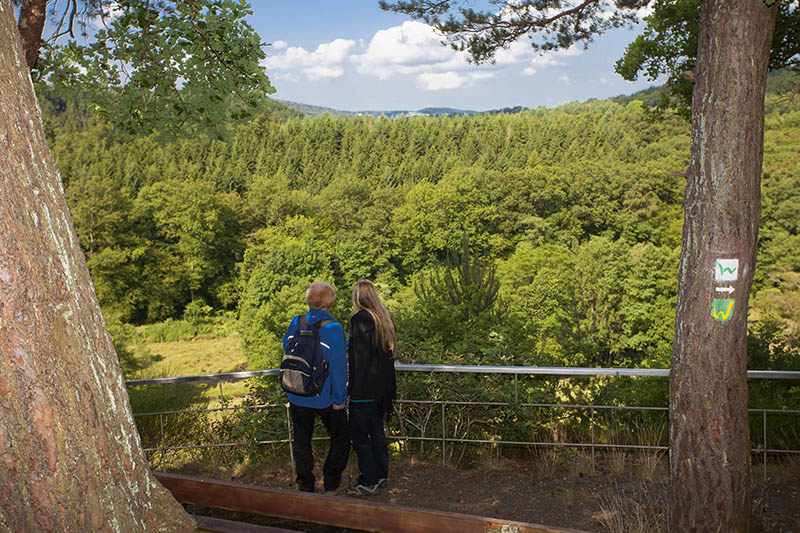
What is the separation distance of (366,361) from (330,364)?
0.22 m

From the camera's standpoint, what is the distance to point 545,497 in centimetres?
405

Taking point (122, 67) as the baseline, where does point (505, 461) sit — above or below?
below

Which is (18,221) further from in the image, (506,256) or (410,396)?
(506,256)

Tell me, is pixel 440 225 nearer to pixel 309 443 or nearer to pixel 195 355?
pixel 195 355

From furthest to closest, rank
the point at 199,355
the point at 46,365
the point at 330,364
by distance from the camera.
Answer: the point at 199,355, the point at 330,364, the point at 46,365

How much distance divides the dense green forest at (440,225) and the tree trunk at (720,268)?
819 cm

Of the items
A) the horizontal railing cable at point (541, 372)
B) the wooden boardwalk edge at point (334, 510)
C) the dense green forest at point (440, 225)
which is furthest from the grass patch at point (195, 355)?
the wooden boardwalk edge at point (334, 510)

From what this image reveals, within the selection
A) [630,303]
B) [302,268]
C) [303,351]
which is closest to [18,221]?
[303,351]

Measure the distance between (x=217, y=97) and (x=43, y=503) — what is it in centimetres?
614

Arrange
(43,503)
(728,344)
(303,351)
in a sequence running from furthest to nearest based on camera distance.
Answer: (303,351)
(728,344)
(43,503)

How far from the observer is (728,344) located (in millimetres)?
3250

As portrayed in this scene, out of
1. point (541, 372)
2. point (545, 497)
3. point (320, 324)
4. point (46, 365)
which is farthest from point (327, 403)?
point (46, 365)

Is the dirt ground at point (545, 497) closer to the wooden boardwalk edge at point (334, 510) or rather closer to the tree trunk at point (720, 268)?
the tree trunk at point (720, 268)

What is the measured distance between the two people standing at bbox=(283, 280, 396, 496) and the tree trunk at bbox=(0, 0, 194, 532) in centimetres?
205
